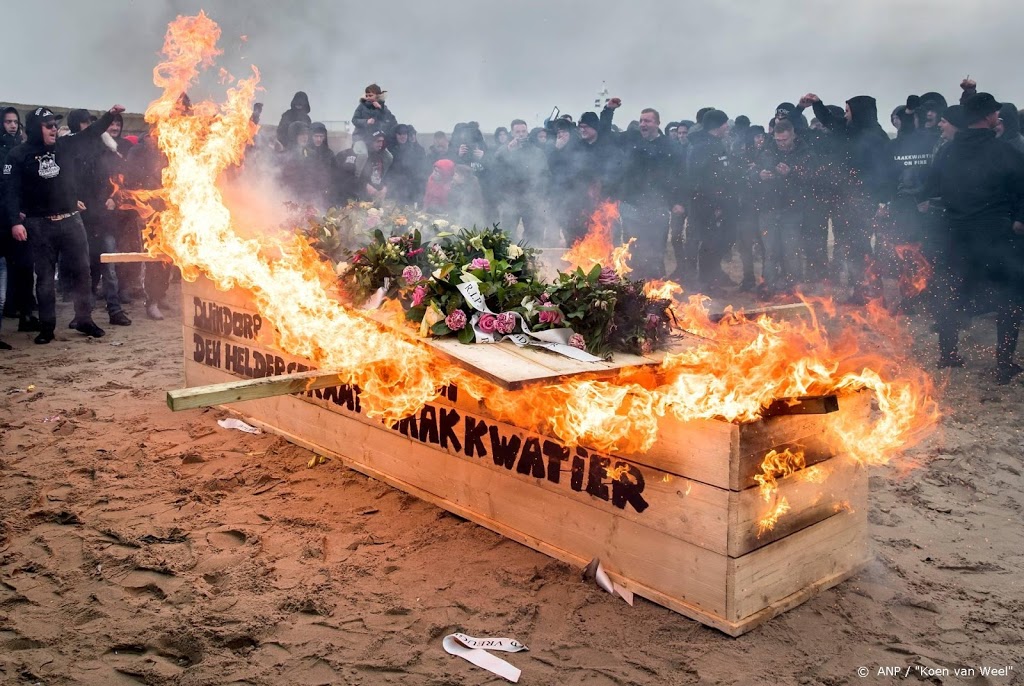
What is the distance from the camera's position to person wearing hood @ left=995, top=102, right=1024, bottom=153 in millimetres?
7387

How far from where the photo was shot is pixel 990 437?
5.61 meters

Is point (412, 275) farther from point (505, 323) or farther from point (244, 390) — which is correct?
point (244, 390)

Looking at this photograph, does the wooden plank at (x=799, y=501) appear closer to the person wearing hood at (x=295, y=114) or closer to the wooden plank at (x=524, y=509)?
the wooden plank at (x=524, y=509)

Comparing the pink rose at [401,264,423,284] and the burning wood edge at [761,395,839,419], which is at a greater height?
the pink rose at [401,264,423,284]

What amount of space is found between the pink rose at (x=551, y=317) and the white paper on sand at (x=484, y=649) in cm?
150

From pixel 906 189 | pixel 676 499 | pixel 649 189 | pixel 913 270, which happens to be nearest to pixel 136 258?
pixel 676 499

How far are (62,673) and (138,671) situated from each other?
29 centimetres

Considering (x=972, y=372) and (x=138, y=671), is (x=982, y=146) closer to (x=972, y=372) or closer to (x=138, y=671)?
(x=972, y=372)

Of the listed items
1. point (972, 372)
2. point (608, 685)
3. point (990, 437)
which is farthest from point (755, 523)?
point (972, 372)

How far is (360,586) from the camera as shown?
12.1ft

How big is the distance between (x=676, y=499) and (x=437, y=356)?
4.35 ft

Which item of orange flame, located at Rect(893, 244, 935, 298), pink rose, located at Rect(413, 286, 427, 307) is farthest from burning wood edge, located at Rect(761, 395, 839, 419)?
orange flame, located at Rect(893, 244, 935, 298)

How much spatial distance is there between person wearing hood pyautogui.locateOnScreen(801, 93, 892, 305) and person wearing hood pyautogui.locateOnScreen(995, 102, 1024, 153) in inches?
46.1

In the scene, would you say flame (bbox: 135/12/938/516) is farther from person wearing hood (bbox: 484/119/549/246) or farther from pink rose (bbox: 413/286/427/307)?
person wearing hood (bbox: 484/119/549/246)
